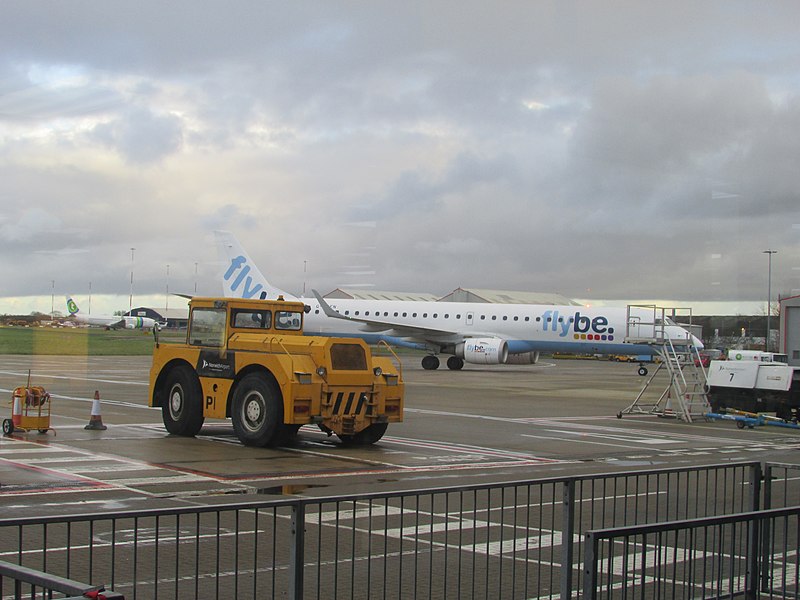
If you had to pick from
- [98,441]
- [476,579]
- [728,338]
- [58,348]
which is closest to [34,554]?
[476,579]

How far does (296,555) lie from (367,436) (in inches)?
473

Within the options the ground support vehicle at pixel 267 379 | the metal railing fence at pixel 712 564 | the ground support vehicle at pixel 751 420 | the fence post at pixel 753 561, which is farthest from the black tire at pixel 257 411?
the ground support vehicle at pixel 751 420

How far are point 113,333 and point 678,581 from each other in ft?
144

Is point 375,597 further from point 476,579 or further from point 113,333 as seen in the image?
point 113,333

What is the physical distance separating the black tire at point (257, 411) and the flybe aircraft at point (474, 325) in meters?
28.8

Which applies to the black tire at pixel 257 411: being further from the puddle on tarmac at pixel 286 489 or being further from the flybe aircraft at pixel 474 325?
the flybe aircraft at pixel 474 325

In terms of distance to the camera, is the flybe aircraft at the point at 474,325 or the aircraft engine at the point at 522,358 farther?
the aircraft engine at the point at 522,358

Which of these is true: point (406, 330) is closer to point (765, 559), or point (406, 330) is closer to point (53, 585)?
point (765, 559)

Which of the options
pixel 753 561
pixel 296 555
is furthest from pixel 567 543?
pixel 296 555

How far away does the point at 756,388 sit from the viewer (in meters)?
24.3

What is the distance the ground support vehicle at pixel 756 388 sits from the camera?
23.6 m

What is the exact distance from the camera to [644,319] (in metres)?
46.1

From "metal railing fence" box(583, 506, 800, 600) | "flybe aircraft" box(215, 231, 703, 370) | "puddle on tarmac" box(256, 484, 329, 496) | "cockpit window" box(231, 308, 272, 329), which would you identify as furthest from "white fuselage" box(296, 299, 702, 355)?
"metal railing fence" box(583, 506, 800, 600)

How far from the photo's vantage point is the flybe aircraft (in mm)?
45656
